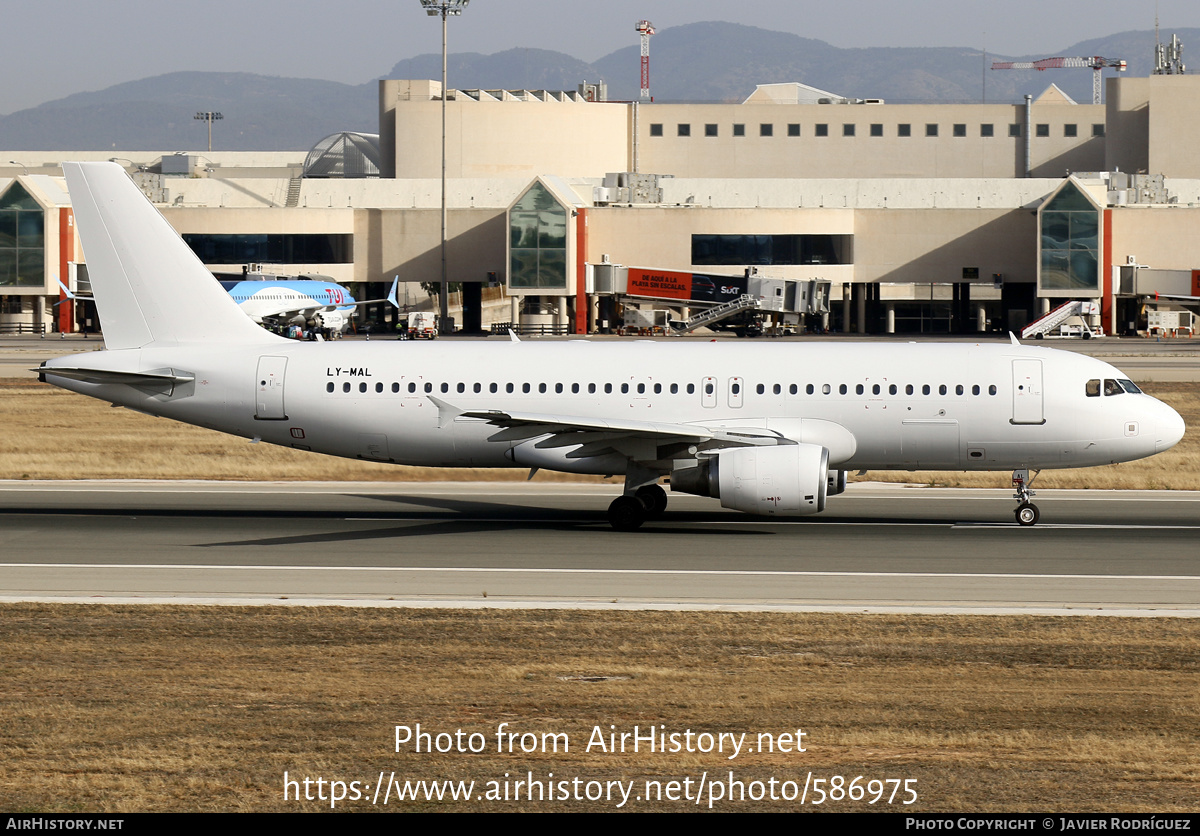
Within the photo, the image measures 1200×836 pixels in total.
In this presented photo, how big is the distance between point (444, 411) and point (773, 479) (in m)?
6.60

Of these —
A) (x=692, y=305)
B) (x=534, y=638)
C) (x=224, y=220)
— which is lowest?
(x=534, y=638)

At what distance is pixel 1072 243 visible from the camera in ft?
381

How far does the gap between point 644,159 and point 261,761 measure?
14367 centimetres

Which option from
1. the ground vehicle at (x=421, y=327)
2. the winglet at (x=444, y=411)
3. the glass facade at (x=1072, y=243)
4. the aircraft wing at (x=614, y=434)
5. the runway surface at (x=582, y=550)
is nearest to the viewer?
the runway surface at (x=582, y=550)

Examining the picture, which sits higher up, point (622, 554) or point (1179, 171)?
point (1179, 171)

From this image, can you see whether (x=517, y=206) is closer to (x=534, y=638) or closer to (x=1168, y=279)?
(x=1168, y=279)

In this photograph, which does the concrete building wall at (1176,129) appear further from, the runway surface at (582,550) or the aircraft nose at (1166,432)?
the aircraft nose at (1166,432)

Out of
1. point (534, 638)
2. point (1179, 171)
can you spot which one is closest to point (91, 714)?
point (534, 638)

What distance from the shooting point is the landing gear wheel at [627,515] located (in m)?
29.9

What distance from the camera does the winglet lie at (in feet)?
91.6

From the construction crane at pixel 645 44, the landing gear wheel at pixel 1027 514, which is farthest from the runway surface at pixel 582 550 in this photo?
the construction crane at pixel 645 44

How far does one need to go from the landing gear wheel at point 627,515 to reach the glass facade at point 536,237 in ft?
284

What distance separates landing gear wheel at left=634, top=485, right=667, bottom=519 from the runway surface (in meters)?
0.62

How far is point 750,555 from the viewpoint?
2692 cm
